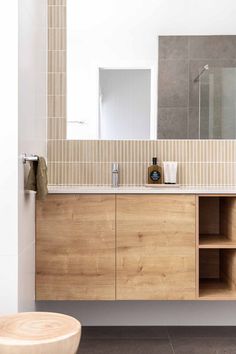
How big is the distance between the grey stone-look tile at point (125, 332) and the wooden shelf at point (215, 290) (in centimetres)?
35

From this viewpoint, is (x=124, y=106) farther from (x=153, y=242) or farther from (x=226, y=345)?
(x=226, y=345)

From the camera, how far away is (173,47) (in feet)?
9.33

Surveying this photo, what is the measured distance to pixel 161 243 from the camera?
2.44 metres

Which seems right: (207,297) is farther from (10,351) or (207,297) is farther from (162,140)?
(10,351)

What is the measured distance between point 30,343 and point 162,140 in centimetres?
163

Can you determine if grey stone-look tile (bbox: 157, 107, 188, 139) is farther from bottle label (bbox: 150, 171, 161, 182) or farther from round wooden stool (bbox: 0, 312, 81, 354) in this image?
round wooden stool (bbox: 0, 312, 81, 354)

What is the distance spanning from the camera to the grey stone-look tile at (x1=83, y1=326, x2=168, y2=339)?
2.62 meters

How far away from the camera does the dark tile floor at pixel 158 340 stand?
2410 millimetres

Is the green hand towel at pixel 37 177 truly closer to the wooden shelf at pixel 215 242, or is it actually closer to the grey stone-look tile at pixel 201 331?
the wooden shelf at pixel 215 242

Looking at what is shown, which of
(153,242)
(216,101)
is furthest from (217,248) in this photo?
(216,101)

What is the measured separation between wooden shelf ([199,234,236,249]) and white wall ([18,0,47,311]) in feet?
3.02

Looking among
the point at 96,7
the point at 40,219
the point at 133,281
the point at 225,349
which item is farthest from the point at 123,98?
the point at 225,349

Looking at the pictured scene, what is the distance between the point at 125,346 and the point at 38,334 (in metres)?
1.01

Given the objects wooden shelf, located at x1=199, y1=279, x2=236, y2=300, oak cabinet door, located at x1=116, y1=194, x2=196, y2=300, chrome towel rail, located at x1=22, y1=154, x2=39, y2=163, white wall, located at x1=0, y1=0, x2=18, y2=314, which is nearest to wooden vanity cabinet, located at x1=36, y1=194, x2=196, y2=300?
oak cabinet door, located at x1=116, y1=194, x2=196, y2=300
